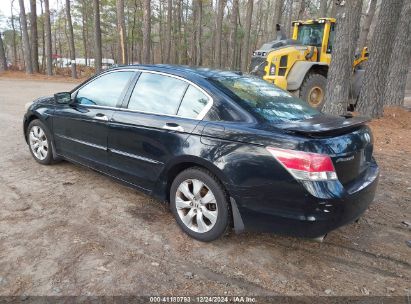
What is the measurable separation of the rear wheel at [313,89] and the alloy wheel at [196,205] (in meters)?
7.79

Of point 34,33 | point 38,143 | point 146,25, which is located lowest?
point 38,143

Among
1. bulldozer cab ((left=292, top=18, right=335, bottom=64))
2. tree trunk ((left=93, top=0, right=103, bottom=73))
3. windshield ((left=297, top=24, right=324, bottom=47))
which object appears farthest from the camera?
tree trunk ((left=93, top=0, right=103, bottom=73))

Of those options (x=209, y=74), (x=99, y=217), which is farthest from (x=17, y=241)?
(x=209, y=74)

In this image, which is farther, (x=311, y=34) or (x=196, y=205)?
(x=311, y=34)

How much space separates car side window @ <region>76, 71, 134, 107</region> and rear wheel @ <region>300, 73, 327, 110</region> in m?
7.21

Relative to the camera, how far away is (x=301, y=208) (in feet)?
8.95

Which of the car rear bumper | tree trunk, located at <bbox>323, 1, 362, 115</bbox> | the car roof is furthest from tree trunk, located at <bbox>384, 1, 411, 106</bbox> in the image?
the car rear bumper

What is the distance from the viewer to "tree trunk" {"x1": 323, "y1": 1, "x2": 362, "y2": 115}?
7590 mm

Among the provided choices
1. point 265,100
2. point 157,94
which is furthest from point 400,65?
point 157,94

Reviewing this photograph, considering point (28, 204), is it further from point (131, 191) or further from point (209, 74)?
point (209, 74)

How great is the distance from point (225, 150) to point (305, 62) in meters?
8.16

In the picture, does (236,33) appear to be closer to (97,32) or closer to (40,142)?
(97,32)

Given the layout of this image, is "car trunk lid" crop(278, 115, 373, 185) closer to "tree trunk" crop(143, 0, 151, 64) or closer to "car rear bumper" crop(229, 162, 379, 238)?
"car rear bumper" crop(229, 162, 379, 238)

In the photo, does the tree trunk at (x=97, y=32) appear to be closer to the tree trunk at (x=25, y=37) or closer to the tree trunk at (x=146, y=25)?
the tree trunk at (x=146, y=25)
